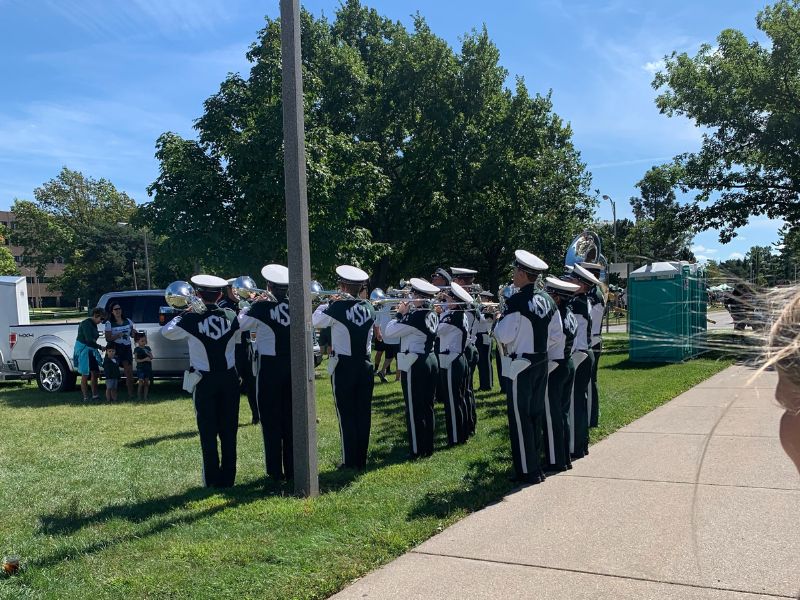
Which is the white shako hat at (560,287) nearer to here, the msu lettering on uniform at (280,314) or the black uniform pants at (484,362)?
the msu lettering on uniform at (280,314)

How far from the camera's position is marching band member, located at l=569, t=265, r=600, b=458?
24.9 ft

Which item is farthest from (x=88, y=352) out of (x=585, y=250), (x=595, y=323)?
(x=595, y=323)

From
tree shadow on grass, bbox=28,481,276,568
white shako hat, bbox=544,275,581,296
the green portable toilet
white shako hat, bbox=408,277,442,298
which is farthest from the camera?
white shako hat, bbox=408,277,442,298

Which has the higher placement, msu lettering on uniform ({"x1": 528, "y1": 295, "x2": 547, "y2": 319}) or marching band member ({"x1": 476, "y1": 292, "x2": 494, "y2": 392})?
msu lettering on uniform ({"x1": 528, "y1": 295, "x2": 547, "y2": 319})

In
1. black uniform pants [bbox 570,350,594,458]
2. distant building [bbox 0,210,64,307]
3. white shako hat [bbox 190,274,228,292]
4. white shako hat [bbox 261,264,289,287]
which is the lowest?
black uniform pants [bbox 570,350,594,458]

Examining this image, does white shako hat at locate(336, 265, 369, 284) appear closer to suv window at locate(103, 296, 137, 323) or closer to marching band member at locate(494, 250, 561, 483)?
marching band member at locate(494, 250, 561, 483)

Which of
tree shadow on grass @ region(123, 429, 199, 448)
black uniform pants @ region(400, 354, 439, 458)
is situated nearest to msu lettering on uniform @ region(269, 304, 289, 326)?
black uniform pants @ region(400, 354, 439, 458)

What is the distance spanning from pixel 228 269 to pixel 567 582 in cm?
1501

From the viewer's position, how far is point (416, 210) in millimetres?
28891

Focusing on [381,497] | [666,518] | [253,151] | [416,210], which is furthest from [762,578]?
[416,210]

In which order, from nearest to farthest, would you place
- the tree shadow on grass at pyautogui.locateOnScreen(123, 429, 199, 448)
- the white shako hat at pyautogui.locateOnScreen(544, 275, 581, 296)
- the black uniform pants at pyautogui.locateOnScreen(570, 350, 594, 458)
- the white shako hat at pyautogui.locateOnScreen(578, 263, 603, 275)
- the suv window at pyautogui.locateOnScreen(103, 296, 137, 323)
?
the white shako hat at pyautogui.locateOnScreen(544, 275, 581, 296)
the black uniform pants at pyautogui.locateOnScreen(570, 350, 594, 458)
the white shako hat at pyautogui.locateOnScreen(578, 263, 603, 275)
the tree shadow on grass at pyautogui.locateOnScreen(123, 429, 199, 448)
the suv window at pyautogui.locateOnScreen(103, 296, 137, 323)

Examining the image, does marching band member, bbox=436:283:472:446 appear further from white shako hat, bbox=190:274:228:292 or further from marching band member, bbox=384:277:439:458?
white shako hat, bbox=190:274:228:292

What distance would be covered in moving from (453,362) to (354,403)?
180 centimetres

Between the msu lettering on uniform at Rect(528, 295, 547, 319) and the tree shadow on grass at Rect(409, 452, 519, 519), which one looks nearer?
the tree shadow on grass at Rect(409, 452, 519, 519)
